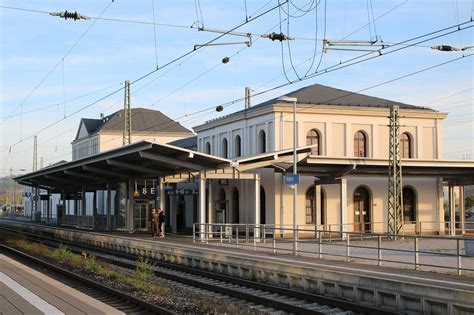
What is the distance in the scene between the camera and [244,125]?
46.0 metres

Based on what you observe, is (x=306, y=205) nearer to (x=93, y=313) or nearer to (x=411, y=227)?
(x=411, y=227)

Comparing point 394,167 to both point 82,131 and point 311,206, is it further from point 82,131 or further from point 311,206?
point 82,131

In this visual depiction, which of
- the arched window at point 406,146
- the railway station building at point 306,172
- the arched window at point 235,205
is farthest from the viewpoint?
the arched window at point 406,146

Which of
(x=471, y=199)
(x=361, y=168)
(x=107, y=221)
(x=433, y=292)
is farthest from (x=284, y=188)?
(x=471, y=199)

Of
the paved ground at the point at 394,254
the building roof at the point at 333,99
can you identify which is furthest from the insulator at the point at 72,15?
the building roof at the point at 333,99

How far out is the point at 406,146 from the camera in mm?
45812

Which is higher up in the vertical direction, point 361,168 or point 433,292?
point 361,168

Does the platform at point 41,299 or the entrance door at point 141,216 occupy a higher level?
the entrance door at point 141,216

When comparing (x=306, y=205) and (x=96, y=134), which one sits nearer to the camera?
(x=306, y=205)

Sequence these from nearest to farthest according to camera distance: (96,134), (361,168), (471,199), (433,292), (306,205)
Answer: (433,292) < (361,168) < (306,205) < (96,134) < (471,199)

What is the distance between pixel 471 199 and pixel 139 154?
70661 mm

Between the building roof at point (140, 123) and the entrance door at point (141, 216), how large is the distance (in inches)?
1495

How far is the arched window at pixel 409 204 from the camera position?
42.6 meters

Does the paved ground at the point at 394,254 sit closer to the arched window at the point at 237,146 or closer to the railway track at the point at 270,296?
the railway track at the point at 270,296
